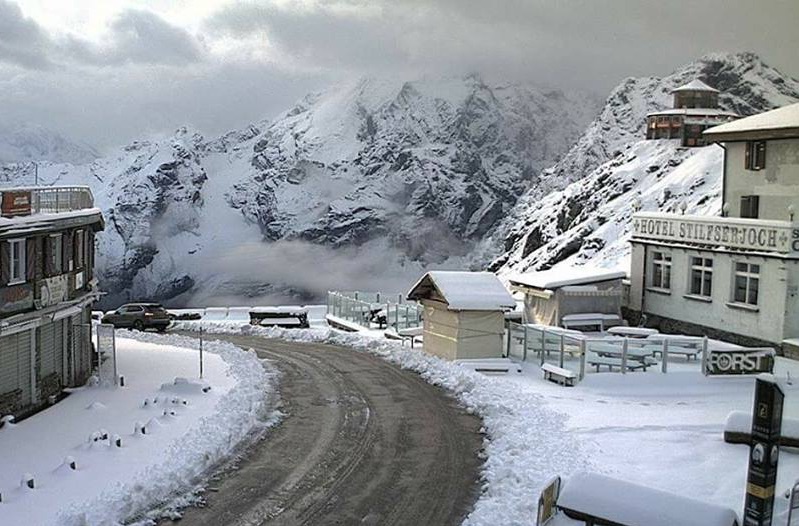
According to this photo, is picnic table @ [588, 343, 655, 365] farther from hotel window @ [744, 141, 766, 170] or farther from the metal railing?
hotel window @ [744, 141, 766, 170]

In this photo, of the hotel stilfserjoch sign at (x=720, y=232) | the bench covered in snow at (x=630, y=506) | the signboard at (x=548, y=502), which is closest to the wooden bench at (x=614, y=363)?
the hotel stilfserjoch sign at (x=720, y=232)

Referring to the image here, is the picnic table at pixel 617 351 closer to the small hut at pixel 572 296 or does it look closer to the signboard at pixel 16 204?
the small hut at pixel 572 296

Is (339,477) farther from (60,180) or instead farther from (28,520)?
(60,180)

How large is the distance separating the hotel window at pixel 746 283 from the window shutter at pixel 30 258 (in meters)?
24.0

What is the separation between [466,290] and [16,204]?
1476 cm

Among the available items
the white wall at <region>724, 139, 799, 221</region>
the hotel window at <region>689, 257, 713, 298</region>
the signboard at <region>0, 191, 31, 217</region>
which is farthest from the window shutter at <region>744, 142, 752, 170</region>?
the signboard at <region>0, 191, 31, 217</region>

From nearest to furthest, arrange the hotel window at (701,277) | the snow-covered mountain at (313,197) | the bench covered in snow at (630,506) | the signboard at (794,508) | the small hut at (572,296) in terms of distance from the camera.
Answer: the bench covered in snow at (630,506) < the signboard at (794,508) < the hotel window at (701,277) < the small hut at (572,296) < the snow-covered mountain at (313,197)

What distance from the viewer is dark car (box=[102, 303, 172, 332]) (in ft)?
152

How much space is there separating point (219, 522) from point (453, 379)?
43.2 feet

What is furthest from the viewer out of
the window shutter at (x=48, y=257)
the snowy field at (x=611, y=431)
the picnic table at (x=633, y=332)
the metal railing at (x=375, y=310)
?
the metal railing at (x=375, y=310)

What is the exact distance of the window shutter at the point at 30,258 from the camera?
23770 millimetres

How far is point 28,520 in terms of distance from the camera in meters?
14.6

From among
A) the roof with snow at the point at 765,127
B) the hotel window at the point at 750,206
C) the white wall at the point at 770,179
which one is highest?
the roof with snow at the point at 765,127

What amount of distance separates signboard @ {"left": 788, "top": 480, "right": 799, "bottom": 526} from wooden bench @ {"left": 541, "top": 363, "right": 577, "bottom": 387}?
1137cm
